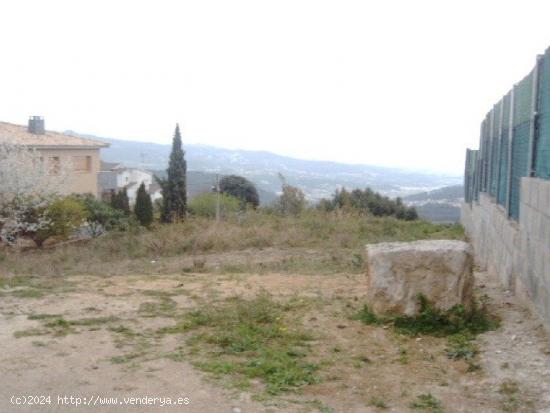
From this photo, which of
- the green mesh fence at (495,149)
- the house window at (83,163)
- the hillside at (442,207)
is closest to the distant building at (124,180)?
the house window at (83,163)

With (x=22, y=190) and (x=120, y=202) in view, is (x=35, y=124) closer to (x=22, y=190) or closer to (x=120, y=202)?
(x=120, y=202)

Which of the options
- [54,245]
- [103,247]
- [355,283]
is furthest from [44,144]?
[355,283]

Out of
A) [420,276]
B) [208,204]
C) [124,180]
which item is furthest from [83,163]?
[420,276]

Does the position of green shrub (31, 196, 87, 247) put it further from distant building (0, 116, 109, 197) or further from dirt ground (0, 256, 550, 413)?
dirt ground (0, 256, 550, 413)

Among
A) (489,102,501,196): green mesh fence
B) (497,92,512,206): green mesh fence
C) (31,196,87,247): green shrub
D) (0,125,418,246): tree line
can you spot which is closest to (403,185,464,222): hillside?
(0,125,418,246): tree line

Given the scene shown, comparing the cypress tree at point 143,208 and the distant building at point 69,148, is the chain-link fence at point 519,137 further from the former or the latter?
the distant building at point 69,148

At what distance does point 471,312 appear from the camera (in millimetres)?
5855

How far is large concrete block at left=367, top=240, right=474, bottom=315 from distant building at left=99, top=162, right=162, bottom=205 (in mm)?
39298

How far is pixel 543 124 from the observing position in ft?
19.3

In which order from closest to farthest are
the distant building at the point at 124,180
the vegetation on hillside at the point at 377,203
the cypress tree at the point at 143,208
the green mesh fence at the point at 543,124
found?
the green mesh fence at the point at 543,124 < the vegetation on hillside at the point at 377,203 < the cypress tree at the point at 143,208 < the distant building at the point at 124,180

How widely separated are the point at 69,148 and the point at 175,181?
7.80m

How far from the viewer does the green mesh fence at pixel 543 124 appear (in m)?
5.61

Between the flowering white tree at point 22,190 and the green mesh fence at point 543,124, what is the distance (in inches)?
562

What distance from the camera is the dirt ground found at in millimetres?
4129
